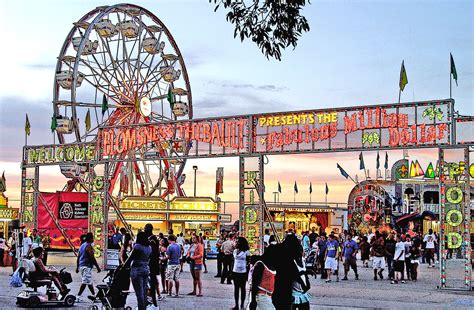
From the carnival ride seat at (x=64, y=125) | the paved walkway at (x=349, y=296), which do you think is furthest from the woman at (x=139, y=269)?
the carnival ride seat at (x=64, y=125)

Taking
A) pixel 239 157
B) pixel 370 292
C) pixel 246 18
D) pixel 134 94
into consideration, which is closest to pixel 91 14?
pixel 134 94

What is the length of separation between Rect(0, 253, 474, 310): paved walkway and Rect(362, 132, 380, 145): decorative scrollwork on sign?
437 centimetres

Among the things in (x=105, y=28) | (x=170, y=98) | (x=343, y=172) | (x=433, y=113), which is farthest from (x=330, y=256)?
(x=343, y=172)

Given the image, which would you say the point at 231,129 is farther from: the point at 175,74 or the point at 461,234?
the point at 175,74

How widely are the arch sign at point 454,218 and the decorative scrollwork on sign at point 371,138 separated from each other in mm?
2018

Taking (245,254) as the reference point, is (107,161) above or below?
above

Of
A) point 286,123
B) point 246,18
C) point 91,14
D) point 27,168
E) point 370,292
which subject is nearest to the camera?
point 246,18

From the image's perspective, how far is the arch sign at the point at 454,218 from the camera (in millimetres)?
21969

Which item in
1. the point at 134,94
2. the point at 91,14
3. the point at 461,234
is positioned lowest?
the point at 461,234

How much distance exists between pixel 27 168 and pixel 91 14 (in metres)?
11.0

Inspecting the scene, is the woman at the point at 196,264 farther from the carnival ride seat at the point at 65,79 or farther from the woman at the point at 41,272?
the carnival ride seat at the point at 65,79

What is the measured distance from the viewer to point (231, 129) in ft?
88.5

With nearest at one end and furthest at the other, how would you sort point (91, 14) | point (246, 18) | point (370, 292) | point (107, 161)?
point (246, 18), point (370, 292), point (107, 161), point (91, 14)

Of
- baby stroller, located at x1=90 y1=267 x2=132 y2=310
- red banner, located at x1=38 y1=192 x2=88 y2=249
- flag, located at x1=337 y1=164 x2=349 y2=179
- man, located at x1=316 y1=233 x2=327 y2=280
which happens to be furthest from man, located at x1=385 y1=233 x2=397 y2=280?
flag, located at x1=337 y1=164 x2=349 y2=179
